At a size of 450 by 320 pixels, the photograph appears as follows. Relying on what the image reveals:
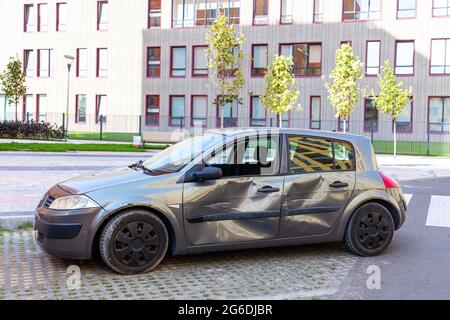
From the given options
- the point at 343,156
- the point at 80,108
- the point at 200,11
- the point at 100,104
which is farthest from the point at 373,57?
the point at 343,156

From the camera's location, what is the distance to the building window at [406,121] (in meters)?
36.8

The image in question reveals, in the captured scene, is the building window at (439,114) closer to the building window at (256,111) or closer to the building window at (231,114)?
the building window at (256,111)

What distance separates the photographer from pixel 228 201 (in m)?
6.00

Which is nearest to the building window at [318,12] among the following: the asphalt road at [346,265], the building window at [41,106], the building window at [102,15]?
the building window at [102,15]

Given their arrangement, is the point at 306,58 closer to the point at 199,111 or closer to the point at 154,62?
the point at 199,111

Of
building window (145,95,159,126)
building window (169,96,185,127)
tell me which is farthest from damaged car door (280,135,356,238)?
building window (145,95,159,126)

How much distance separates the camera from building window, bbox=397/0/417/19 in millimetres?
36844

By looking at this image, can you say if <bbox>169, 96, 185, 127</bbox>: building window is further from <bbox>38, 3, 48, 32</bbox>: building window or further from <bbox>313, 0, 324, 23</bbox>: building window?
<bbox>38, 3, 48, 32</bbox>: building window

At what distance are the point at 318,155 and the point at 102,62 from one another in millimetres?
41824

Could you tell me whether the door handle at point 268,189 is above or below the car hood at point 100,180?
below

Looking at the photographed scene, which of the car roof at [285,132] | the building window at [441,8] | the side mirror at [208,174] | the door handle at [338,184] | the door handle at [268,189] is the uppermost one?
the building window at [441,8]

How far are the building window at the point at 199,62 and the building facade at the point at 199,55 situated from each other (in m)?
0.08
